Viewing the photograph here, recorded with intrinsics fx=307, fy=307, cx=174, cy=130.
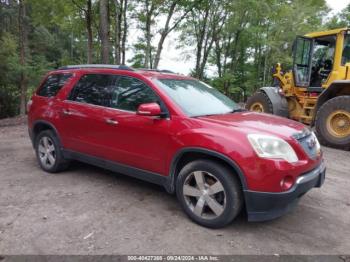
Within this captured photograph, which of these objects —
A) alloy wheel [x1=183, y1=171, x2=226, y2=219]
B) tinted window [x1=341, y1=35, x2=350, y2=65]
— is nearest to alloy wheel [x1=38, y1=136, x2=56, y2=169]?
alloy wheel [x1=183, y1=171, x2=226, y2=219]

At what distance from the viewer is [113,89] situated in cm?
438

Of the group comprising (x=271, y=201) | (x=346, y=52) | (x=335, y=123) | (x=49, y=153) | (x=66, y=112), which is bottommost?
(x=49, y=153)

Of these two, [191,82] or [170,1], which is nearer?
[191,82]

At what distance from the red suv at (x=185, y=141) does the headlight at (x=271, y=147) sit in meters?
0.01

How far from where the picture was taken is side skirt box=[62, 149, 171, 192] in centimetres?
386

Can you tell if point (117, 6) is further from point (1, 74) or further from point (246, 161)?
point (246, 161)

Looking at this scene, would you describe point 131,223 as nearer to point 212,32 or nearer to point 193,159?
point 193,159

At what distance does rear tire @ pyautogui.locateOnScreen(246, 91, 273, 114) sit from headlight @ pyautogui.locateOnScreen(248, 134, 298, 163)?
21.9 ft

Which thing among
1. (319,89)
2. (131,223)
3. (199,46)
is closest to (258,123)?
(131,223)

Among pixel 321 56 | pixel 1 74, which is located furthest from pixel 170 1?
pixel 1 74

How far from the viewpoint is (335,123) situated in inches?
306

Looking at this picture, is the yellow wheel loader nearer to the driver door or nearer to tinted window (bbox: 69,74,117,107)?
the driver door

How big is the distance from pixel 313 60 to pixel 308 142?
6598 mm

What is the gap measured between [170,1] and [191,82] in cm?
1016
